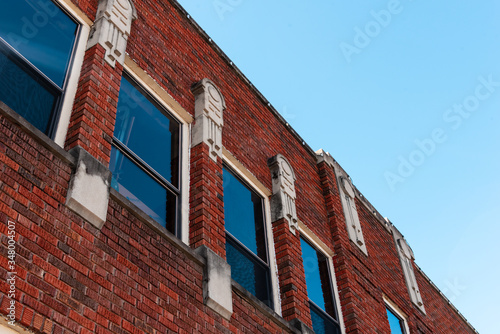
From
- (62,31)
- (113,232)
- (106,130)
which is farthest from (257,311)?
(62,31)

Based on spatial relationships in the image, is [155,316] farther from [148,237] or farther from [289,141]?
[289,141]

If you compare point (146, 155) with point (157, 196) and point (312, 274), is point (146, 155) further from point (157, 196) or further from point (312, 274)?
point (312, 274)

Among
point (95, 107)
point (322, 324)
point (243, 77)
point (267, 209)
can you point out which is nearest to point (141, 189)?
point (95, 107)

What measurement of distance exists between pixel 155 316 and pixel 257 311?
182cm

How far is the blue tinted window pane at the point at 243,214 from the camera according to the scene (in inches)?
326

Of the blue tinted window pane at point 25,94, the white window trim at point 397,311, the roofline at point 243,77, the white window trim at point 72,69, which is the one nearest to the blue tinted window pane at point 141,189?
the white window trim at point 72,69

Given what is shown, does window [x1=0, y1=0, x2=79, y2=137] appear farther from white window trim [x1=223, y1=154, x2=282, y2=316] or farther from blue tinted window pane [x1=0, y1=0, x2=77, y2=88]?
white window trim [x1=223, y1=154, x2=282, y2=316]

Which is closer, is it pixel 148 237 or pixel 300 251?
pixel 148 237

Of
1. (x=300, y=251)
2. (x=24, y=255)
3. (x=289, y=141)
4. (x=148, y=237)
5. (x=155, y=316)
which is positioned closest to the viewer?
(x=24, y=255)

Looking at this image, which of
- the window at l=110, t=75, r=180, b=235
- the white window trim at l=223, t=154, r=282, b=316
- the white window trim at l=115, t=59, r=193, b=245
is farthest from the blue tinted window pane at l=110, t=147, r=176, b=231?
the white window trim at l=223, t=154, r=282, b=316

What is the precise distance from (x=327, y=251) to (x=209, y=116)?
3314 mm

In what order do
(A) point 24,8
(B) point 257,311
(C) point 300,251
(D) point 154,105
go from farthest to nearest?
(C) point 300,251, (D) point 154,105, (B) point 257,311, (A) point 24,8

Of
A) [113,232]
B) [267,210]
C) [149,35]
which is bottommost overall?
[113,232]

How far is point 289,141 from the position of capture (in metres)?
10.7
